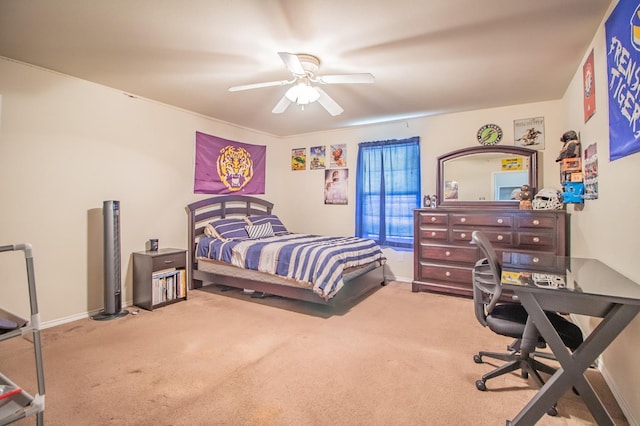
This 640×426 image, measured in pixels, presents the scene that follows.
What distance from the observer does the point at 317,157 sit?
18.2 ft

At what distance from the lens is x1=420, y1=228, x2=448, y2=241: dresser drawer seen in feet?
13.2

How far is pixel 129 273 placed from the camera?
11.9 feet

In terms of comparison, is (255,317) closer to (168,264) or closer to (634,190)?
(168,264)

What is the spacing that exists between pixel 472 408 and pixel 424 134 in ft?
12.1

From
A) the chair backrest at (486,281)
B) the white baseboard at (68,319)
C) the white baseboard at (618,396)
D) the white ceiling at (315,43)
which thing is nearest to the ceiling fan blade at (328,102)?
the white ceiling at (315,43)

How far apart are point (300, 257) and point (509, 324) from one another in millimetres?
2052

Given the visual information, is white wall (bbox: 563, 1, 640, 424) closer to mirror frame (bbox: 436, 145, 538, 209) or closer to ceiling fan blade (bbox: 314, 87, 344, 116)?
mirror frame (bbox: 436, 145, 538, 209)

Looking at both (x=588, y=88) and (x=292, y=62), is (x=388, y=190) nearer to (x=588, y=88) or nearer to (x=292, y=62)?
(x=588, y=88)

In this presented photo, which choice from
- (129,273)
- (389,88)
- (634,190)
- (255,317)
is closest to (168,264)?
(129,273)

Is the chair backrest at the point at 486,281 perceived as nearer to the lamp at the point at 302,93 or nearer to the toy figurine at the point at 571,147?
the toy figurine at the point at 571,147

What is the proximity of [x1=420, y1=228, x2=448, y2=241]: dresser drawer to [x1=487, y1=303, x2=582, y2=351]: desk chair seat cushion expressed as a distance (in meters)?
1.93

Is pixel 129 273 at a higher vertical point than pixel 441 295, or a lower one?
higher

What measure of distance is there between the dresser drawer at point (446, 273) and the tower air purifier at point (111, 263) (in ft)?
11.9

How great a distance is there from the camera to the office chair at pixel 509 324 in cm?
181
